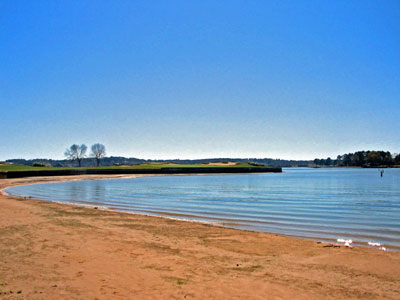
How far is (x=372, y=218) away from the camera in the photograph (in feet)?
64.2

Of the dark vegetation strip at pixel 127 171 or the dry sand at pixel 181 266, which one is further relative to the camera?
the dark vegetation strip at pixel 127 171

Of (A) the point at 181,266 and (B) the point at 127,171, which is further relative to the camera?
(B) the point at 127,171

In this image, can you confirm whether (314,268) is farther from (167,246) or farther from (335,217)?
(335,217)

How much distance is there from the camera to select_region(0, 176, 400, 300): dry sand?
691 cm

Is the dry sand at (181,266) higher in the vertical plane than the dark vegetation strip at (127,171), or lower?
lower

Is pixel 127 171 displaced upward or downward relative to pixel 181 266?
upward

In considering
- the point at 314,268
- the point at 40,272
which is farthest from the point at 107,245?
the point at 314,268

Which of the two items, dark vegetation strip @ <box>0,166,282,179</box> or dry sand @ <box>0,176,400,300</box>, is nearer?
dry sand @ <box>0,176,400,300</box>

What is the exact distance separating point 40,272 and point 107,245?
3375 mm

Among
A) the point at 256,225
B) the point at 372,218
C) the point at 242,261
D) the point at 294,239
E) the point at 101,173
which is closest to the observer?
the point at 242,261

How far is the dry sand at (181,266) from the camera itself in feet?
22.7

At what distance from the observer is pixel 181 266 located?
29.2 ft

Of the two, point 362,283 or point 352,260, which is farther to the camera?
point 352,260

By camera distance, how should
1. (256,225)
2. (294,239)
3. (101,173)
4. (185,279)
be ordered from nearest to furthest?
1. (185,279)
2. (294,239)
3. (256,225)
4. (101,173)
